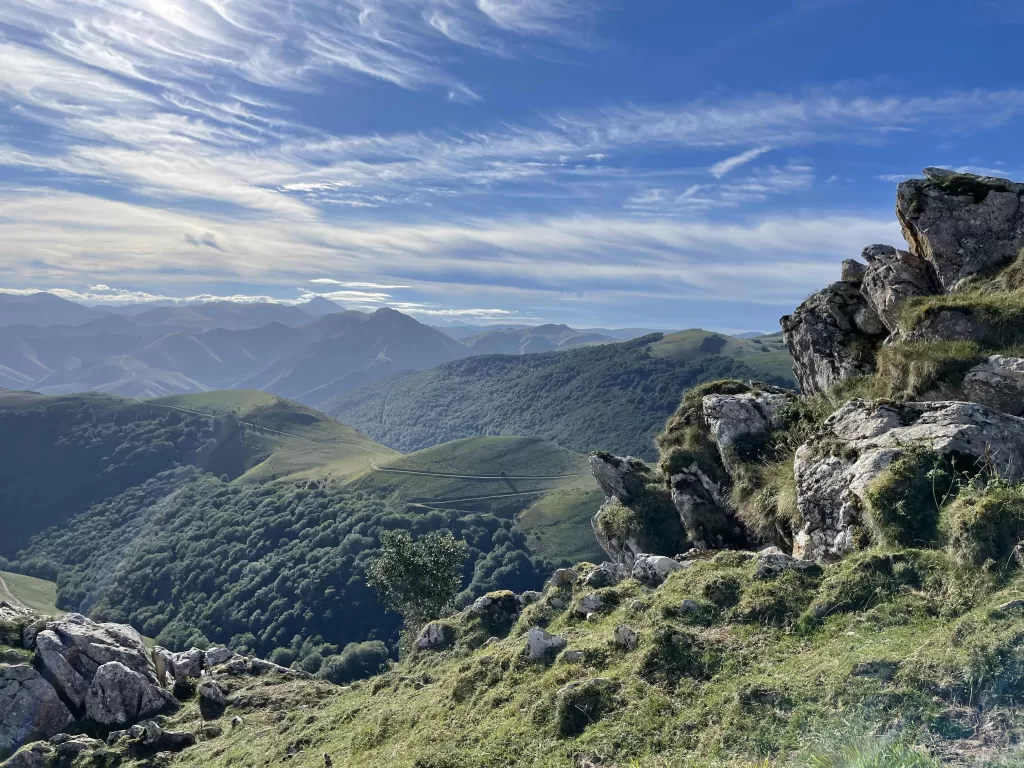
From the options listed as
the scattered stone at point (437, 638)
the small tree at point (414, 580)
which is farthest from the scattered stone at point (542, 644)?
the small tree at point (414, 580)

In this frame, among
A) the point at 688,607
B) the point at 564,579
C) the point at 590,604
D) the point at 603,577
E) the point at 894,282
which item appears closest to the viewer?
the point at 688,607

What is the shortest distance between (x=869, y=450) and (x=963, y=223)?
2060cm

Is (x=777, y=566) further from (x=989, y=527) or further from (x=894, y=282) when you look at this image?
(x=894, y=282)

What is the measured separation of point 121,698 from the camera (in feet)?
104

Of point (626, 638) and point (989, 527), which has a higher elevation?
point (989, 527)

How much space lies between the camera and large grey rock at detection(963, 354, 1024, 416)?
21625 millimetres

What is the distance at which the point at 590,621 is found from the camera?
834 inches

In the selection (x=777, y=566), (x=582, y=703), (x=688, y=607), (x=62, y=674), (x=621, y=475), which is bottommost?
(x=62, y=674)

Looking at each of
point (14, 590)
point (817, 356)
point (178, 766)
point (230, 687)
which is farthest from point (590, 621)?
point (14, 590)

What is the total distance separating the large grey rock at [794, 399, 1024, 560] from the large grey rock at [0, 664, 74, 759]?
130ft

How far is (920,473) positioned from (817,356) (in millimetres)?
17116

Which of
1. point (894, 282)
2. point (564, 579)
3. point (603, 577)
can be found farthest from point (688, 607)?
point (894, 282)

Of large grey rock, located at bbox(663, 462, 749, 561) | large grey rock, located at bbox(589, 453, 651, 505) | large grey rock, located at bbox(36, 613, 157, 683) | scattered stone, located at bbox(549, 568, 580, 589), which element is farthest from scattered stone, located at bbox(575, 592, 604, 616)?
large grey rock, located at bbox(36, 613, 157, 683)

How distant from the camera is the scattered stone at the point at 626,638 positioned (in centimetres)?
1631
